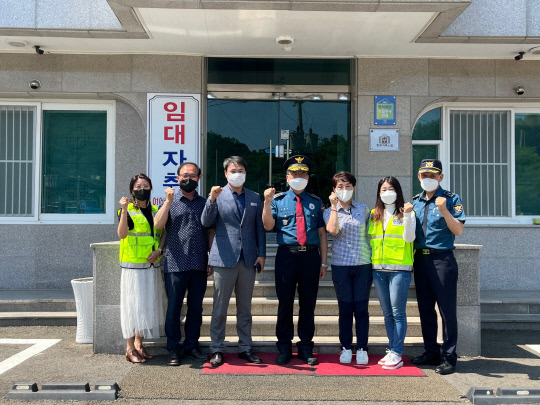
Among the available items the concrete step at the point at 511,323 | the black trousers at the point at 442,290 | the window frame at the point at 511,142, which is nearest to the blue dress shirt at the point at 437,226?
the black trousers at the point at 442,290

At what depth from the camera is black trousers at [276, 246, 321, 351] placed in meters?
4.99

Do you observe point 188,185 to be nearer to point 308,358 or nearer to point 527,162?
point 308,358

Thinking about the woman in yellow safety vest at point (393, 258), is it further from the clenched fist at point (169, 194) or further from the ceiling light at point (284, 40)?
the ceiling light at point (284, 40)

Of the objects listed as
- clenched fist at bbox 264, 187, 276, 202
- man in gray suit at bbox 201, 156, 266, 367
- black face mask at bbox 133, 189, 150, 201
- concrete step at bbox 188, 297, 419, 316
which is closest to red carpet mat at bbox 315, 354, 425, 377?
man in gray suit at bbox 201, 156, 266, 367

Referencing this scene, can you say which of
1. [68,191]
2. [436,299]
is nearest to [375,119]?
[436,299]

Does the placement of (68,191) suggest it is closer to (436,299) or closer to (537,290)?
(436,299)

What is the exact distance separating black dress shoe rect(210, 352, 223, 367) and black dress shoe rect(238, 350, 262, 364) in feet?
0.76

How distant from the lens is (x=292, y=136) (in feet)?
27.3

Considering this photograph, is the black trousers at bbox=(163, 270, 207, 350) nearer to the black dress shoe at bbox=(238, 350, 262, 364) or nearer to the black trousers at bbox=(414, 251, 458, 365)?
the black dress shoe at bbox=(238, 350, 262, 364)

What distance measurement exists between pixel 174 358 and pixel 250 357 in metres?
0.73

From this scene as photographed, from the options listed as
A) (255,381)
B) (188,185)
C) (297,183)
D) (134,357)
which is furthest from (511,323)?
(134,357)

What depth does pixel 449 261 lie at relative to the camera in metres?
4.96

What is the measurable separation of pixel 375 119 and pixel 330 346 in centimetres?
385

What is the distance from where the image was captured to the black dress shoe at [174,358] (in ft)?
16.7
